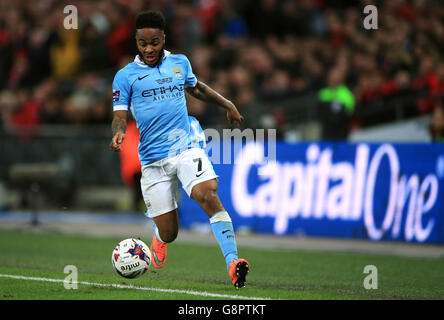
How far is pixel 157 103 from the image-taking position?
8.30m

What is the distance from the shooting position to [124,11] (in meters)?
21.2

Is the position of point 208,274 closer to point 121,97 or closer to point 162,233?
point 162,233

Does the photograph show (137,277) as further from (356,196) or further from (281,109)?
(281,109)

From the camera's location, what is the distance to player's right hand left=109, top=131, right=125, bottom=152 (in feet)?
24.8

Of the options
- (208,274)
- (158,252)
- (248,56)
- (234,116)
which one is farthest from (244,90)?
(234,116)

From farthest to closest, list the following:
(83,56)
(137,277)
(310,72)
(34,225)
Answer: (83,56) → (310,72) → (34,225) → (137,277)

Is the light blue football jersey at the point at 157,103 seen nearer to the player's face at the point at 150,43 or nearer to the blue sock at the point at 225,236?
the player's face at the point at 150,43

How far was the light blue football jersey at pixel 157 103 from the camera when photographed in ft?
27.0

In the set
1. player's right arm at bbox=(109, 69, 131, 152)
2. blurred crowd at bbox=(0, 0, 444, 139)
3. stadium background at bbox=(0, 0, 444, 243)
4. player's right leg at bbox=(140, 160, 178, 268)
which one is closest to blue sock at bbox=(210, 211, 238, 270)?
player's right leg at bbox=(140, 160, 178, 268)

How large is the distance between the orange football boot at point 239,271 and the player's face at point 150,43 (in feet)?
7.24

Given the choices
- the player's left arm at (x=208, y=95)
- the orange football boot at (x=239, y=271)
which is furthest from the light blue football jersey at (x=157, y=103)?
the orange football boot at (x=239, y=271)

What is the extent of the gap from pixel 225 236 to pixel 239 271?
0.46 metres
